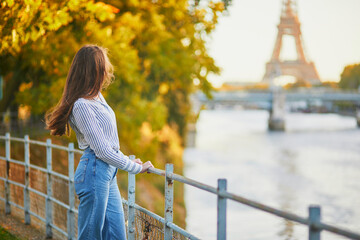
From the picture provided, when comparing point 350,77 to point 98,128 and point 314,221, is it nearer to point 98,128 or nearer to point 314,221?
point 98,128

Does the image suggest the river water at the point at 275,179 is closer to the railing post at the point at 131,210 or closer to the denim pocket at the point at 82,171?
the railing post at the point at 131,210

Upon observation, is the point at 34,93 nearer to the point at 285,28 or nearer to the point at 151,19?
the point at 151,19

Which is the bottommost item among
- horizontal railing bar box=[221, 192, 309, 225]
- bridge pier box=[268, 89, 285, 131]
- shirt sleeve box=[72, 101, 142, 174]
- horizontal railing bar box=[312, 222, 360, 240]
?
bridge pier box=[268, 89, 285, 131]

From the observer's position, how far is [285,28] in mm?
86812

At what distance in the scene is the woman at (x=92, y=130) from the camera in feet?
9.00

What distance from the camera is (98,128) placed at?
2.74 m

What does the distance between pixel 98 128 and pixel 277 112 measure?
63.6 m

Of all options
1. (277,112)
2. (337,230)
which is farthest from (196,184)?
(277,112)

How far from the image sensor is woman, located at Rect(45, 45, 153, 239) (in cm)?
274

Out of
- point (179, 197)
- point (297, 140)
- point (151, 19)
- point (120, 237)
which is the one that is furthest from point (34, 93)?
point (297, 140)

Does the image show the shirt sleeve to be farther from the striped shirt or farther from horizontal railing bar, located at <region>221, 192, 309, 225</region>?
horizontal railing bar, located at <region>221, 192, 309, 225</region>

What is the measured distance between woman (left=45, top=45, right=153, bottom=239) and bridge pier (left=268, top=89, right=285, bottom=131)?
62.6 meters

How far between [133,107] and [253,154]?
30.2m

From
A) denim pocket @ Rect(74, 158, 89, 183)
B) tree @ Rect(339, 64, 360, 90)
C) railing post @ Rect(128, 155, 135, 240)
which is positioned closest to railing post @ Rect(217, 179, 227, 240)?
denim pocket @ Rect(74, 158, 89, 183)
